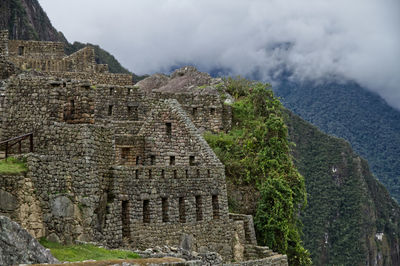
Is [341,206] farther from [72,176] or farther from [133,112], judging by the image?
[72,176]

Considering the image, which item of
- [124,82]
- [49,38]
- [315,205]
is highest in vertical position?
[49,38]

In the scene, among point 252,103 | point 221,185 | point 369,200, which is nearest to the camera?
point 221,185

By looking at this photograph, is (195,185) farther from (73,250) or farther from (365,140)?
(365,140)

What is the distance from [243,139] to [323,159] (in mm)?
106196

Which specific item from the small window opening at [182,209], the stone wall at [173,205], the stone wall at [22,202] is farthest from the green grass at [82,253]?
the small window opening at [182,209]

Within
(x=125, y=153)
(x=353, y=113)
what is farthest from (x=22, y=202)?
(x=353, y=113)

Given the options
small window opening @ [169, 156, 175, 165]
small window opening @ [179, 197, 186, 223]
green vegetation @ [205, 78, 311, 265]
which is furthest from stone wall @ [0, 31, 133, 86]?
small window opening @ [179, 197, 186, 223]

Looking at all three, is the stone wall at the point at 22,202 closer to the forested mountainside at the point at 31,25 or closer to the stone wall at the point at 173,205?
the stone wall at the point at 173,205

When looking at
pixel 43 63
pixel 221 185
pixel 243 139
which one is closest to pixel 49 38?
pixel 43 63

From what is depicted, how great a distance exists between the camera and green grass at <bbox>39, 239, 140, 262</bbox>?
14.5 metres

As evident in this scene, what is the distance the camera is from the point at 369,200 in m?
131

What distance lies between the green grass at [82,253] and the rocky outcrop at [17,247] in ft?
4.97

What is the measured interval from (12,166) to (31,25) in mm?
75607

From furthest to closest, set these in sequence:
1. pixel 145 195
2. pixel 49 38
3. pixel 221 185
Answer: pixel 49 38 < pixel 221 185 < pixel 145 195
